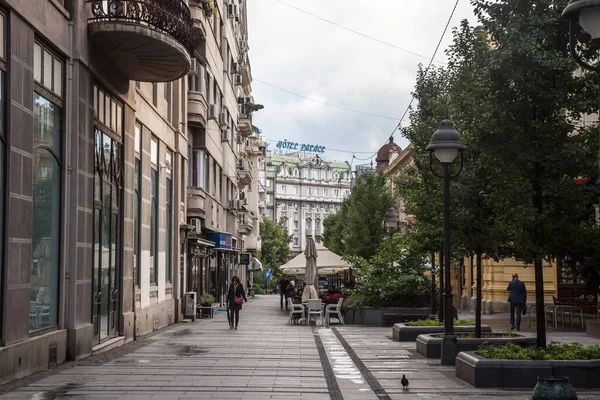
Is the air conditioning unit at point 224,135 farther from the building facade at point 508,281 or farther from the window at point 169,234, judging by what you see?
the window at point 169,234

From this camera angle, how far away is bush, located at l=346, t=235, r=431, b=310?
28859 mm

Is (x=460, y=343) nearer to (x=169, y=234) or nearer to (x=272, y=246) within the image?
(x=169, y=234)

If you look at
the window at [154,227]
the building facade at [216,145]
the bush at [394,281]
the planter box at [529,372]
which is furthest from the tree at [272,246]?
the planter box at [529,372]

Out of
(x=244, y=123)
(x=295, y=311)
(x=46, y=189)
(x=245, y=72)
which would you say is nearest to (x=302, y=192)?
(x=245, y=72)

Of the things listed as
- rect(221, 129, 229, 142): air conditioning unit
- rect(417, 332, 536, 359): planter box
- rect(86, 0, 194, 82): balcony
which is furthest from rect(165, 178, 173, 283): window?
rect(221, 129, 229, 142): air conditioning unit

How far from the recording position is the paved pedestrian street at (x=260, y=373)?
40.0 feet

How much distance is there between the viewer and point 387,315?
28969mm

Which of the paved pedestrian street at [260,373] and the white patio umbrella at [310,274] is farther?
the white patio umbrella at [310,274]

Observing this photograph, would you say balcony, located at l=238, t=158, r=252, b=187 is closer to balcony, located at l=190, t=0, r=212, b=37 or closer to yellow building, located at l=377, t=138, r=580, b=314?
yellow building, located at l=377, t=138, r=580, b=314

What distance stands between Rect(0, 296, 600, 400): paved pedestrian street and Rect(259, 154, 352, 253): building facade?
422ft

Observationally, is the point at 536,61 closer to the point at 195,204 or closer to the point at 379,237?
the point at 195,204

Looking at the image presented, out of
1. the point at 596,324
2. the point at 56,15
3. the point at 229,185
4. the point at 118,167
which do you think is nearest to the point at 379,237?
the point at 229,185

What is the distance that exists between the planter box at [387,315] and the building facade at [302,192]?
119m

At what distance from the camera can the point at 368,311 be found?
29562 mm
